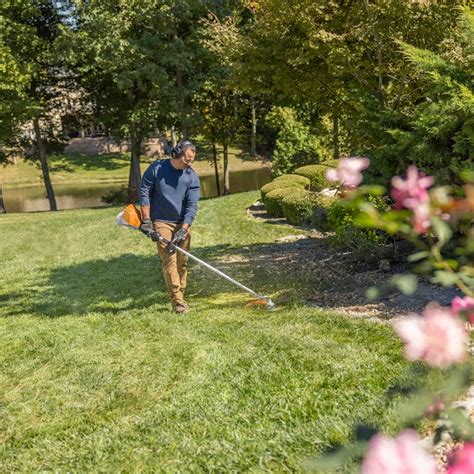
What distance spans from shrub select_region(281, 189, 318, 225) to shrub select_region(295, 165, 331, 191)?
384 cm

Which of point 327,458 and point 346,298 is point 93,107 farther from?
point 327,458

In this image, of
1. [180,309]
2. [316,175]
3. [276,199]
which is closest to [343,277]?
[180,309]

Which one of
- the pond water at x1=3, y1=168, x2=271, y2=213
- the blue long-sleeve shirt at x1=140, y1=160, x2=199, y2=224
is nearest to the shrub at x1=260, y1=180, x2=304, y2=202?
the blue long-sleeve shirt at x1=140, y1=160, x2=199, y2=224

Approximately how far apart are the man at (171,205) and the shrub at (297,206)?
6131 millimetres

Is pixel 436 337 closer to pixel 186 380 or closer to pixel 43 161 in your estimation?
pixel 186 380

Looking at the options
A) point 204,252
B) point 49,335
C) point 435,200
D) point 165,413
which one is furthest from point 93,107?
point 435,200

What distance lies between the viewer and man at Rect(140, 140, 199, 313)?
6.61m

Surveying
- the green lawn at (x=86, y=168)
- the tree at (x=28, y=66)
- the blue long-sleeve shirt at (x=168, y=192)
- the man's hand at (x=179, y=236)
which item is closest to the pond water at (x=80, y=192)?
the green lawn at (x=86, y=168)

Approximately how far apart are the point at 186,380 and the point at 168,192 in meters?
2.81

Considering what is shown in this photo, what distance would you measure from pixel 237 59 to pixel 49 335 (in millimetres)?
5155

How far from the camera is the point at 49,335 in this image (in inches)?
240

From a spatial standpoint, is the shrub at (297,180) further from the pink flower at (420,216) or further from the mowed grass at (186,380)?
the pink flower at (420,216)

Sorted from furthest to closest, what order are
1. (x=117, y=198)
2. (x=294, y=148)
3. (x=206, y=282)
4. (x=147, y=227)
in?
(x=117, y=198), (x=294, y=148), (x=206, y=282), (x=147, y=227)

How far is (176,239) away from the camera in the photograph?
21.5ft
